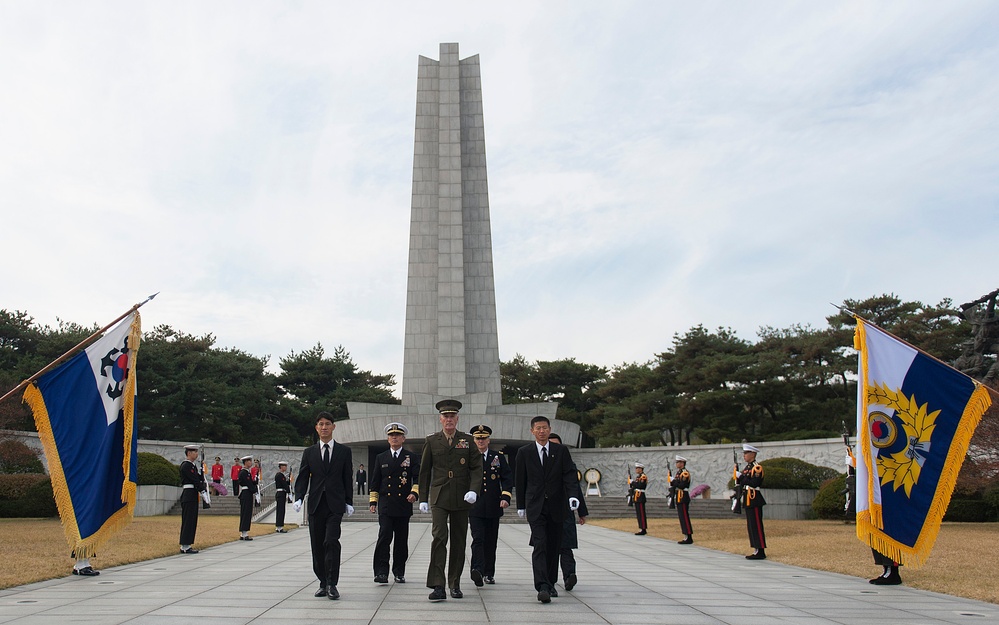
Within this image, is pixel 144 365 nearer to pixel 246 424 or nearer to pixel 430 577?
pixel 246 424

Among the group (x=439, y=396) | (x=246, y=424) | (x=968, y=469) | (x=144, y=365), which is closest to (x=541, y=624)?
(x=968, y=469)

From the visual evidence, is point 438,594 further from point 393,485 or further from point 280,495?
point 280,495

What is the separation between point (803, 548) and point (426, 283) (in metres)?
21.3

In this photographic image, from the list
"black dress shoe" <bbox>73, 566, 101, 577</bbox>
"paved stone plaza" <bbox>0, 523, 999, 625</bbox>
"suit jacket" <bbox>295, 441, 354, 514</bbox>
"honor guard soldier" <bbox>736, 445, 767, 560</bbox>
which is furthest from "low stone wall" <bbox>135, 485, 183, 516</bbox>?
"honor guard soldier" <bbox>736, 445, 767, 560</bbox>

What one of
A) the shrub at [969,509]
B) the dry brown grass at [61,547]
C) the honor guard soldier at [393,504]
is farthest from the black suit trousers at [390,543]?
the shrub at [969,509]

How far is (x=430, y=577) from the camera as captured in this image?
606 centimetres

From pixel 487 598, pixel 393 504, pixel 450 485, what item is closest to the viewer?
pixel 487 598

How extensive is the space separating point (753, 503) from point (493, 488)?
186 inches

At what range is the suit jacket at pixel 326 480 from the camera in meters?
6.59

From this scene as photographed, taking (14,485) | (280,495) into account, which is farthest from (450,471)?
(14,485)

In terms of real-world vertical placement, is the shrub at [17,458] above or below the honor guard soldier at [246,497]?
above

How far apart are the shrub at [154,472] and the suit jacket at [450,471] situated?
56.0 ft

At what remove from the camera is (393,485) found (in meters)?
7.20

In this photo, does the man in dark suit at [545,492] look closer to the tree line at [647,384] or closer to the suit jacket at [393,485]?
the suit jacket at [393,485]
